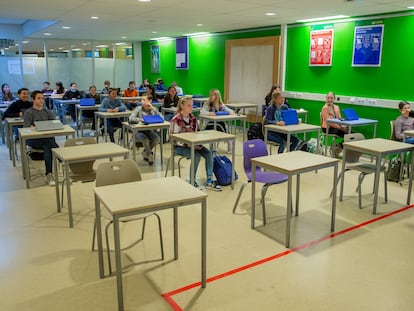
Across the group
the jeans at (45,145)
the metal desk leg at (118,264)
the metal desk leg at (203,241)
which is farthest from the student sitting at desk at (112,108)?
the metal desk leg at (118,264)

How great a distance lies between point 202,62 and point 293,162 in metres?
8.11

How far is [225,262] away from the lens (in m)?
3.13

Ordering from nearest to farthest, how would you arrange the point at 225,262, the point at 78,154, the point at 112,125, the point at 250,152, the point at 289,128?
the point at 225,262
the point at 78,154
the point at 250,152
the point at 289,128
the point at 112,125

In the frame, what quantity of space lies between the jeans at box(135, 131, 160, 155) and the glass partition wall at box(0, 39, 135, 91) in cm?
792

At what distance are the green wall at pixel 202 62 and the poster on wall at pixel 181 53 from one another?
0.55 ft

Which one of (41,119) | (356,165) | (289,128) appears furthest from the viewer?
(289,128)

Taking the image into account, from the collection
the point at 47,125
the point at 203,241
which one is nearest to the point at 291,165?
the point at 203,241

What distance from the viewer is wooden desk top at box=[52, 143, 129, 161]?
3.73 meters

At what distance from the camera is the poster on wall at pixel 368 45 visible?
6711mm

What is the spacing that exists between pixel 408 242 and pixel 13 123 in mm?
5849

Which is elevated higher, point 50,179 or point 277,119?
point 277,119

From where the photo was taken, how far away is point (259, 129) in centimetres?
711

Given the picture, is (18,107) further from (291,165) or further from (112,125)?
(291,165)

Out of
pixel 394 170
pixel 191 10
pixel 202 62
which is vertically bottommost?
pixel 394 170
